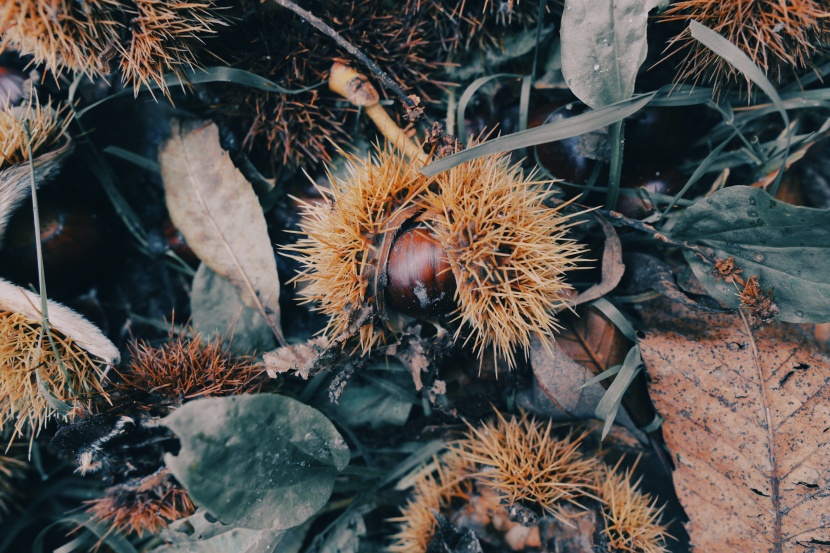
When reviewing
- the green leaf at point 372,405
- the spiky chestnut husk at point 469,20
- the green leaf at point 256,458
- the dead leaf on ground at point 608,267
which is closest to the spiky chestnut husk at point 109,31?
the spiky chestnut husk at point 469,20

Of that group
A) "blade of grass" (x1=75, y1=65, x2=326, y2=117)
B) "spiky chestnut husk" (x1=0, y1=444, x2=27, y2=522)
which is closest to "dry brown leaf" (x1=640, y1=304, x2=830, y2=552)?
"blade of grass" (x1=75, y1=65, x2=326, y2=117)

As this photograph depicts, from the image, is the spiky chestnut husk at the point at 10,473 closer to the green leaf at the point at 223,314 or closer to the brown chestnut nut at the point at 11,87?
the green leaf at the point at 223,314

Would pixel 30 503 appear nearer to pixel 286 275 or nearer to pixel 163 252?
pixel 163 252

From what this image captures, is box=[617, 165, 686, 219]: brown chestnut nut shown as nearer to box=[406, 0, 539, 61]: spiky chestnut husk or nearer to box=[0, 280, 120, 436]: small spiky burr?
box=[406, 0, 539, 61]: spiky chestnut husk

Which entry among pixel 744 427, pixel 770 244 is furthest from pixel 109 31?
pixel 744 427

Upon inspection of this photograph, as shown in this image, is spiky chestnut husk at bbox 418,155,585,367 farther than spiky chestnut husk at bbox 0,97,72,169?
No

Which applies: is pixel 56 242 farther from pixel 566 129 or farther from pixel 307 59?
pixel 566 129
